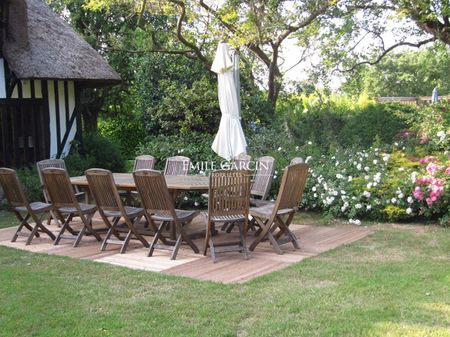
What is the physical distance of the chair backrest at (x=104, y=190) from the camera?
6836mm

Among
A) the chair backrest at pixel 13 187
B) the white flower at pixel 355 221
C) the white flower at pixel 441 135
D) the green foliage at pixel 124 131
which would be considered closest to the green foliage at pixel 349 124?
the white flower at pixel 441 135

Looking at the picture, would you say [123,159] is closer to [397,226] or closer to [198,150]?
[198,150]

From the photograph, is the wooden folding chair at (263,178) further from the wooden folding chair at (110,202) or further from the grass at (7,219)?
the grass at (7,219)

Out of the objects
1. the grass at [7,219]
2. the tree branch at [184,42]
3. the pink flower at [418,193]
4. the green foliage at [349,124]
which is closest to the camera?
the pink flower at [418,193]

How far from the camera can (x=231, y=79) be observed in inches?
378

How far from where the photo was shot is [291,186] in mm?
6723

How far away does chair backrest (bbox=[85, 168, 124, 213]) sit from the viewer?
6836 mm

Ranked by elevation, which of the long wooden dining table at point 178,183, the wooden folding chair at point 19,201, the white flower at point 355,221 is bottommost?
the white flower at point 355,221

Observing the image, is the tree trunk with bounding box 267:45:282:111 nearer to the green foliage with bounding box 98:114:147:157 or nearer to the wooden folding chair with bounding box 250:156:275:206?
the green foliage with bounding box 98:114:147:157

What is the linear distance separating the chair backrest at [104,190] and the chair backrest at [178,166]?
2.04 metres

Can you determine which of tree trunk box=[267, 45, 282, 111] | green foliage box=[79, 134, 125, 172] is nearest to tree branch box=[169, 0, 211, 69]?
A: tree trunk box=[267, 45, 282, 111]

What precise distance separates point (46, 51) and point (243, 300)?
9123mm

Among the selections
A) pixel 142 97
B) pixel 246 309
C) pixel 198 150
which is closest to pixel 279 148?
pixel 198 150

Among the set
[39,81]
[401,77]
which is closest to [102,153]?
[39,81]
